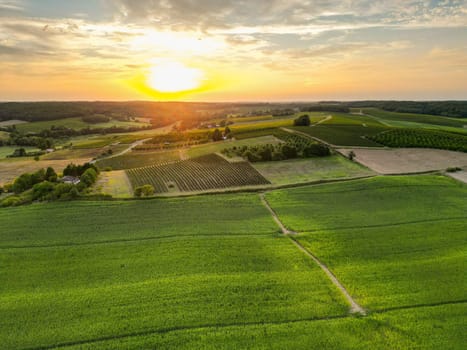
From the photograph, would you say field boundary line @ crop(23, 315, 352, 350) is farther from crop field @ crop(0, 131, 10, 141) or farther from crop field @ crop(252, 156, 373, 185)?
crop field @ crop(0, 131, 10, 141)

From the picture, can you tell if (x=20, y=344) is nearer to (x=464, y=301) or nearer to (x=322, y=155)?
(x=464, y=301)

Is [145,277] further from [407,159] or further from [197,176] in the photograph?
[407,159]

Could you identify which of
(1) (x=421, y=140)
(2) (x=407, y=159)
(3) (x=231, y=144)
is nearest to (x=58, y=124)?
(3) (x=231, y=144)

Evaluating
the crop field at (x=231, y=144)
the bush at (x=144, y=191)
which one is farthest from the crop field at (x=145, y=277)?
the crop field at (x=231, y=144)

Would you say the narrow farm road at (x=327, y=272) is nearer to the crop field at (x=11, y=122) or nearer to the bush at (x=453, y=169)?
the bush at (x=453, y=169)

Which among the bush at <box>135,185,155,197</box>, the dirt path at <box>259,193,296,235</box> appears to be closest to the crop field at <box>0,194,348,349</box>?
the dirt path at <box>259,193,296,235</box>

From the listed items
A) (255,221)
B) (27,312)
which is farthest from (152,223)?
(27,312)

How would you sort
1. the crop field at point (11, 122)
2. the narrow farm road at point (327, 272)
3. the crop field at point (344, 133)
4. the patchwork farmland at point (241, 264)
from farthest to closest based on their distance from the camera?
the crop field at point (11, 122) < the crop field at point (344, 133) < the narrow farm road at point (327, 272) < the patchwork farmland at point (241, 264)
